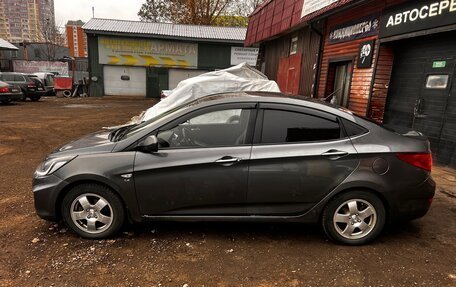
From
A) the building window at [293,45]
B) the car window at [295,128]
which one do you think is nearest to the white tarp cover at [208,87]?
the building window at [293,45]

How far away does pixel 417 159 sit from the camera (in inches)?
141

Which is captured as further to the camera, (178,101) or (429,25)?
(178,101)

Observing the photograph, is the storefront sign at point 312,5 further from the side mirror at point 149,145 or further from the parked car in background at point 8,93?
the parked car in background at point 8,93

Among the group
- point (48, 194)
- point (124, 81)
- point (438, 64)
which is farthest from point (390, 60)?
point (124, 81)

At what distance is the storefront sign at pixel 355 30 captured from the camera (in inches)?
313

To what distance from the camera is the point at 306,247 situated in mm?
3658

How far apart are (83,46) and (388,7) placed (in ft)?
172

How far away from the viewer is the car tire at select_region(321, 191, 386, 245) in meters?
3.60

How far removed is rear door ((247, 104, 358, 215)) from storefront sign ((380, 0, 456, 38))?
12.1 feet

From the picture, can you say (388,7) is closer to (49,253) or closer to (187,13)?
(49,253)

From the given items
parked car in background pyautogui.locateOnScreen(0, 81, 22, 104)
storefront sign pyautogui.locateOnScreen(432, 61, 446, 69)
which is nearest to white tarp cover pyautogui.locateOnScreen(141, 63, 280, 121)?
storefront sign pyautogui.locateOnScreen(432, 61, 446, 69)

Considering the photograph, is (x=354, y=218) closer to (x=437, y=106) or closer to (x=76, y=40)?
(x=437, y=106)

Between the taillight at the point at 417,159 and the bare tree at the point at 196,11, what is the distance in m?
31.9

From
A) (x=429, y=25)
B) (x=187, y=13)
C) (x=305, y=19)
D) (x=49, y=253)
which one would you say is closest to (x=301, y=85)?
(x=305, y=19)
